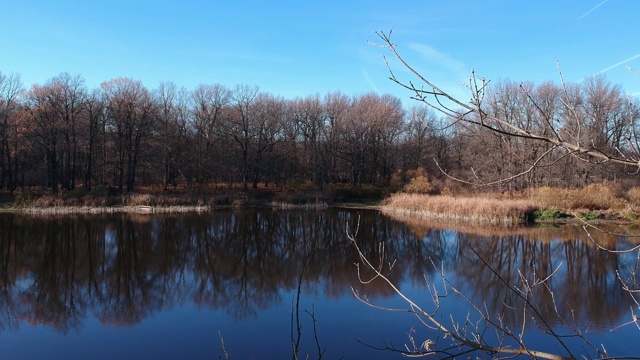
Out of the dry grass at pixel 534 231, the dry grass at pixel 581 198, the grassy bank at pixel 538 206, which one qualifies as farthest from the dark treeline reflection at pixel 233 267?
the dry grass at pixel 581 198

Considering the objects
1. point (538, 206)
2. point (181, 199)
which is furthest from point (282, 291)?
point (181, 199)

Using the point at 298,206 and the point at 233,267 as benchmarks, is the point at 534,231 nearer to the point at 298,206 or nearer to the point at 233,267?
the point at 233,267

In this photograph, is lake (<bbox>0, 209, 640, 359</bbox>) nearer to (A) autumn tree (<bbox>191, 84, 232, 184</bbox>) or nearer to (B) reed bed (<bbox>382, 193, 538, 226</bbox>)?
(B) reed bed (<bbox>382, 193, 538, 226</bbox>)

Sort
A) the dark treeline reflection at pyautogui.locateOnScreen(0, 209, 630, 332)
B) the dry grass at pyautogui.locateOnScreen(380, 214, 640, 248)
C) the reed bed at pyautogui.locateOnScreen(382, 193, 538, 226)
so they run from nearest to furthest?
the dark treeline reflection at pyautogui.locateOnScreen(0, 209, 630, 332) → the dry grass at pyautogui.locateOnScreen(380, 214, 640, 248) → the reed bed at pyautogui.locateOnScreen(382, 193, 538, 226)

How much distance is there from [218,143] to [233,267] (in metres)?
25.2

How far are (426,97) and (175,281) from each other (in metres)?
10.3

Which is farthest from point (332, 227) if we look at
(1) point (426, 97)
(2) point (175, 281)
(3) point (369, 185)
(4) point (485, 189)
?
(1) point (426, 97)

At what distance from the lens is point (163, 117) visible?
119 feet

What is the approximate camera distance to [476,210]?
21.1 metres

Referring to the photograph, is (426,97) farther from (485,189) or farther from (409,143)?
(409,143)

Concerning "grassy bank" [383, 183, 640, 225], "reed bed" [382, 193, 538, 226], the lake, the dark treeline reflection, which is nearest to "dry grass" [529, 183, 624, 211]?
"grassy bank" [383, 183, 640, 225]

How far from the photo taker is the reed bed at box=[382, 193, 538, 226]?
2048cm

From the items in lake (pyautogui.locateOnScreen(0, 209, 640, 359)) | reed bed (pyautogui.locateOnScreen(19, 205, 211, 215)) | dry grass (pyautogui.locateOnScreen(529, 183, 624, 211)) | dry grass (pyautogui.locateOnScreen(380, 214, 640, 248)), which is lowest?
lake (pyautogui.locateOnScreen(0, 209, 640, 359))

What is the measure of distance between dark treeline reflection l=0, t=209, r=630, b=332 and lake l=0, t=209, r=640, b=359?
55 mm
